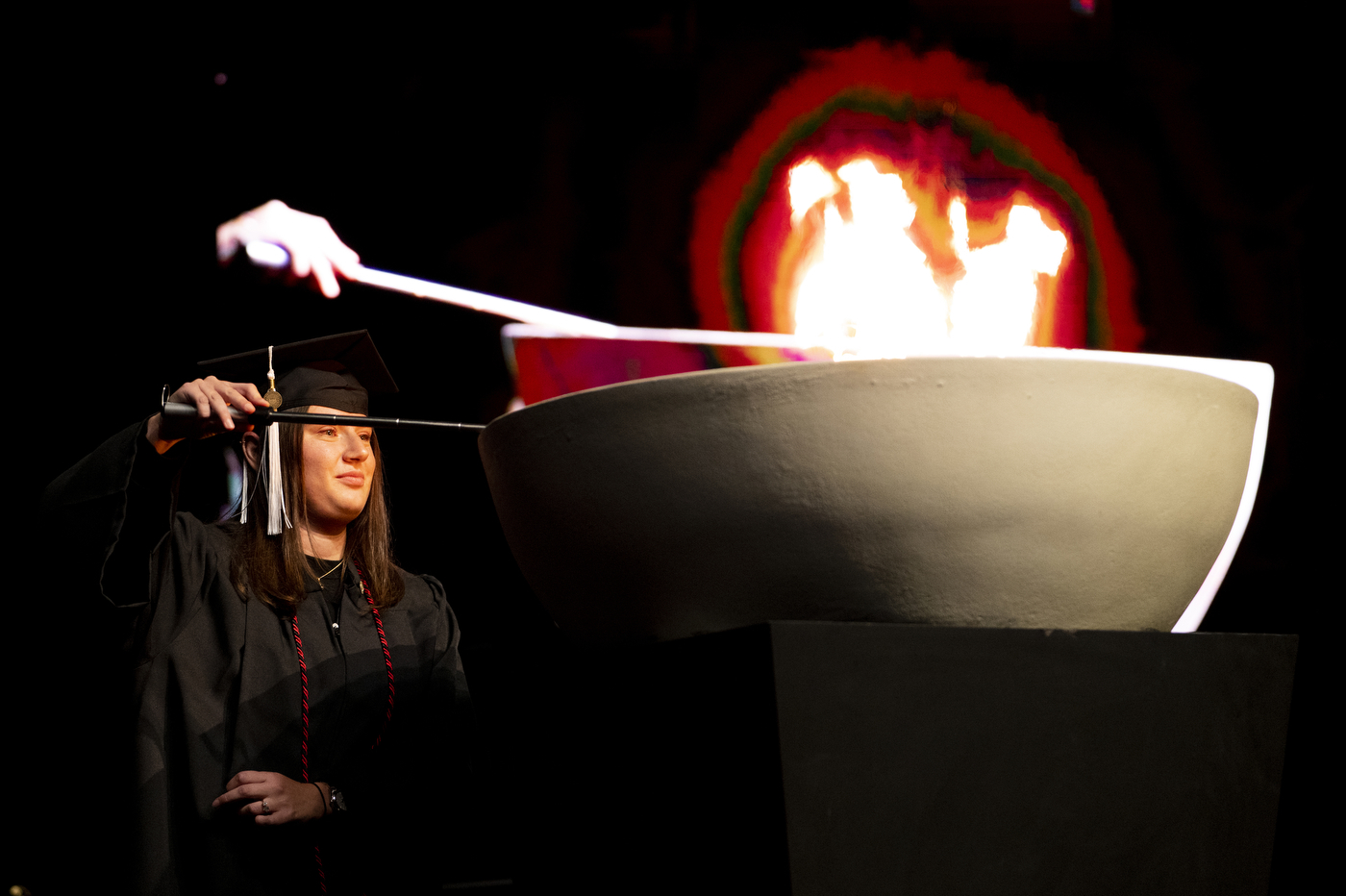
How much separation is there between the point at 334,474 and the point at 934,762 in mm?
1312

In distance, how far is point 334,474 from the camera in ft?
5.66

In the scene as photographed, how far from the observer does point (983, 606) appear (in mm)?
652

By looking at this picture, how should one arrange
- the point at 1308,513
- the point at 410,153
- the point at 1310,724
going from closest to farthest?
the point at 1310,724, the point at 410,153, the point at 1308,513

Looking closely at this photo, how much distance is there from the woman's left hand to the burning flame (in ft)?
2.96

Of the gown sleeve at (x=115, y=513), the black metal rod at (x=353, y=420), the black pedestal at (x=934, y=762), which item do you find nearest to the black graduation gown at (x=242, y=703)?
the gown sleeve at (x=115, y=513)

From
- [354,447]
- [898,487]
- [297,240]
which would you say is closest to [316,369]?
[354,447]

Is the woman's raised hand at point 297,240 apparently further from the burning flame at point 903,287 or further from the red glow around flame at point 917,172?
the red glow around flame at point 917,172

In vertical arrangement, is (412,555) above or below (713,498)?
below

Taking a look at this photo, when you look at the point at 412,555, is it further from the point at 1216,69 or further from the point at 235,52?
the point at 1216,69

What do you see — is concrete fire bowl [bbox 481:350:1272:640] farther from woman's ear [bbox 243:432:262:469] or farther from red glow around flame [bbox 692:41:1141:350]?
red glow around flame [bbox 692:41:1141:350]

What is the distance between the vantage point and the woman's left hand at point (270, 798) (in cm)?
137

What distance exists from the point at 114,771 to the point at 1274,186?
2537mm

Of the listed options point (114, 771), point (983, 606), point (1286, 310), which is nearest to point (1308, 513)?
point (1286, 310)

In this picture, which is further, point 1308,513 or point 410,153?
point 1308,513
